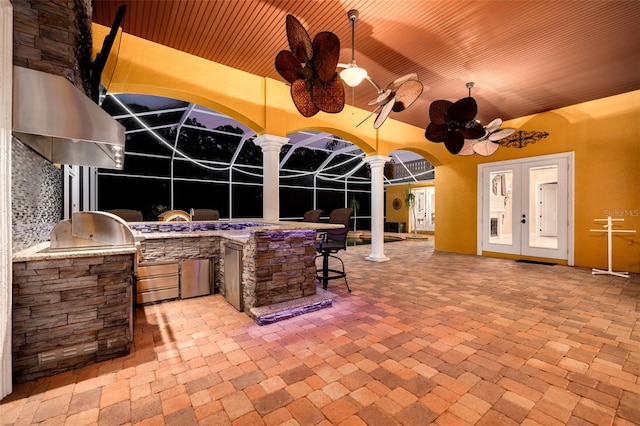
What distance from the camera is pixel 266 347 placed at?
2.32m

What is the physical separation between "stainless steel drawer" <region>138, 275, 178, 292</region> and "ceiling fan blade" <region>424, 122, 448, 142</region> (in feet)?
14.3

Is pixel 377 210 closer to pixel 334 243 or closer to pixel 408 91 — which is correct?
pixel 334 243

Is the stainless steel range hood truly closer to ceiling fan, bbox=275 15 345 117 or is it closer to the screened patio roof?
ceiling fan, bbox=275 15 345 117

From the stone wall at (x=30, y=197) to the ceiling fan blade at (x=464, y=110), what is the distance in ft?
15.5

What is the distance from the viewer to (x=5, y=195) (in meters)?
1.71

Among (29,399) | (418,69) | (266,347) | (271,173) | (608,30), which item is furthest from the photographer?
(271,173)

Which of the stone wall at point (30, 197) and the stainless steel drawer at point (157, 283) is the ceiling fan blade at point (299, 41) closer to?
the stone wall at point (30, 197)

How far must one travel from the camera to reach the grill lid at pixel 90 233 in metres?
2.16

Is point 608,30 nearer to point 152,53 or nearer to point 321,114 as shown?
point 321,114

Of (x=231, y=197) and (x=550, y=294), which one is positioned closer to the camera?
(x=550, y=294)

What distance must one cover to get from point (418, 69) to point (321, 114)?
6.03ft

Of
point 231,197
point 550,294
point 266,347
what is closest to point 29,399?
point 266,347

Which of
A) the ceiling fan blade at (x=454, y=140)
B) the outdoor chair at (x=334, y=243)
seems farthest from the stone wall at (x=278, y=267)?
the ceiling fan blade at (x=454, y=140)

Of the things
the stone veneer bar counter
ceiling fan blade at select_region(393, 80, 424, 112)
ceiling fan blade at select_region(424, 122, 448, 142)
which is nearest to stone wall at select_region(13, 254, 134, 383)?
the stone veneer bar counter
